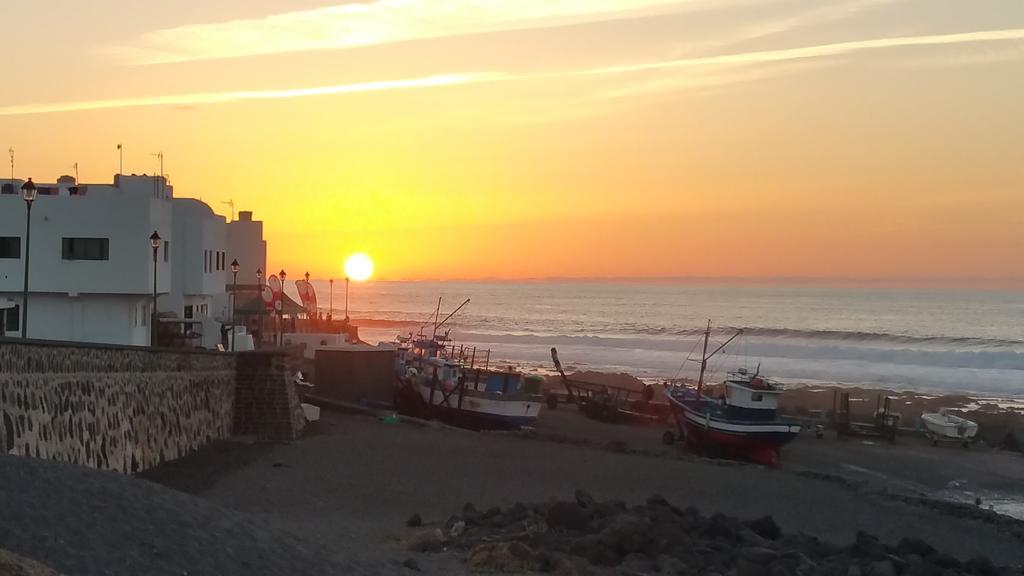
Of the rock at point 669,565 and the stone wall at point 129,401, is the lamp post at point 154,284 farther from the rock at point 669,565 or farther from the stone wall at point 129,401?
the rock at point 669,565

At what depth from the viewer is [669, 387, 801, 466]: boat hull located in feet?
103

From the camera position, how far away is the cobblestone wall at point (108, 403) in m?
14.5

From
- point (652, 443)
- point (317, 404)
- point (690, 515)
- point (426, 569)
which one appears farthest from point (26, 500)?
point (652, 443)

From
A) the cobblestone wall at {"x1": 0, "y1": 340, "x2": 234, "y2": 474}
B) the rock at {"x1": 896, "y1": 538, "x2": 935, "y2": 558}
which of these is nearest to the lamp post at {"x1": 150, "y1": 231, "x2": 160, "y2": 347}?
the cobblestone wall at {"x1": 0, "y1": 340, "x2": 234, "y2": 474}

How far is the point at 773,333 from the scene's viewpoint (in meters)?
98.2

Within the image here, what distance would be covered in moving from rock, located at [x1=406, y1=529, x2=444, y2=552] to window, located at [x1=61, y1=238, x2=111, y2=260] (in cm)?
1933

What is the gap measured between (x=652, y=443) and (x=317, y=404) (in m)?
11.1

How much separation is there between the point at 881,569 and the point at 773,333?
85.0m

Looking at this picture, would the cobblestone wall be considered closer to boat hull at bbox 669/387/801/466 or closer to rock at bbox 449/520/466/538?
rock at bbox 449/520/466/538

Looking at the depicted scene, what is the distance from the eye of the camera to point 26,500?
9461 millimetres

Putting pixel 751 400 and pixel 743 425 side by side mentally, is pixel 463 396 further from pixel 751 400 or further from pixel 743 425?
pixel 751 400

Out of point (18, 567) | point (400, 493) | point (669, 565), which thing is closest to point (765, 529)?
point (669, 565)

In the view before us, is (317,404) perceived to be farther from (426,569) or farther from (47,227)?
(426,569)

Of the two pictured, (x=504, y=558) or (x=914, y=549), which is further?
(x=914, y=549)
